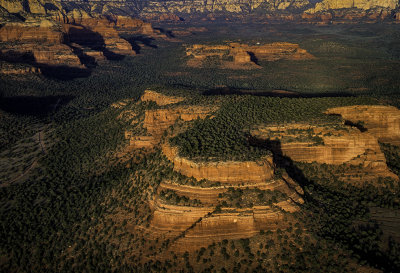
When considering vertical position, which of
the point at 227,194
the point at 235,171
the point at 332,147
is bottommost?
the point at 227,194

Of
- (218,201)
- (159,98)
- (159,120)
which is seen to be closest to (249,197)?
(218,201)

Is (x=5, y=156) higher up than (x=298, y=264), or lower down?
lower down

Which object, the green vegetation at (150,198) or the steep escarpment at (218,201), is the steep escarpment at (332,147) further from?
the steep escarpment at (218,201)

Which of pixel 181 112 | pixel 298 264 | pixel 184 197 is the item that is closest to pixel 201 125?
pixel 181 112

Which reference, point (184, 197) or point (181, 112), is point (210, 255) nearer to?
point (184, 197)

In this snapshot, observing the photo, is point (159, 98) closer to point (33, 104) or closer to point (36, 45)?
point (33, 104)
